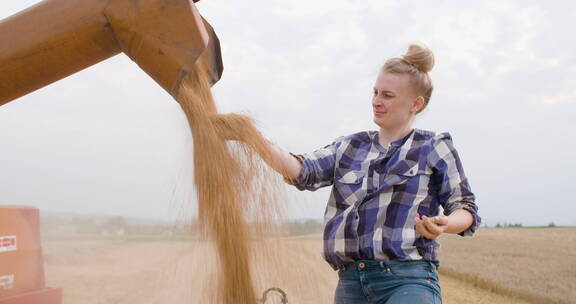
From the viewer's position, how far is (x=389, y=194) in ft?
5.65

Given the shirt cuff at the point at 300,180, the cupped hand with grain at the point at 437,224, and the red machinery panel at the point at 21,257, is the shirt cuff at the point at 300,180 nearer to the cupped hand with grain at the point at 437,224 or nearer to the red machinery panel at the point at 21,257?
the cupped hand with grain at the point at 437,224

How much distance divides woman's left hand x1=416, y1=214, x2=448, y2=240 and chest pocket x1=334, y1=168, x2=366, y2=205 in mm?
288

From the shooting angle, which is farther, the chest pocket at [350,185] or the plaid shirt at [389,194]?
the chest pocket at [350,185]

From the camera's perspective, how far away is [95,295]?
3787mm

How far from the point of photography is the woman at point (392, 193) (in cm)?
162

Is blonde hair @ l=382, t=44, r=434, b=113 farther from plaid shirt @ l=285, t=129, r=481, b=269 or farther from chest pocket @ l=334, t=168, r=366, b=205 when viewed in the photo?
chest pocket @ l=334, t=168, r=366, b=205

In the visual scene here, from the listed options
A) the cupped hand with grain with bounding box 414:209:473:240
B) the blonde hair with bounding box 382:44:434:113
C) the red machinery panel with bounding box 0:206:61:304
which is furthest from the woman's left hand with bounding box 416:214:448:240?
the red machinery panel with bounding box 0:206:61:304

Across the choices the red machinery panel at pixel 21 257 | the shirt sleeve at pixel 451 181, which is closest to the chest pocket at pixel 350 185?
the shirt sleeve at pixel 451 181

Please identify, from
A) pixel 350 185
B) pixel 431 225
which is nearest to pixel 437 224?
pixel 431 225

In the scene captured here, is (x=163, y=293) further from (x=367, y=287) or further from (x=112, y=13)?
(x=112, y=13)

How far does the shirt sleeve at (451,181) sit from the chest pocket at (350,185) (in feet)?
0.83

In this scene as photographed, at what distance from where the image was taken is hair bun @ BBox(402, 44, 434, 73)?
73.2 inches

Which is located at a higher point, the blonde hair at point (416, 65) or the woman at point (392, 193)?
the blonde hair at point (416, 65)

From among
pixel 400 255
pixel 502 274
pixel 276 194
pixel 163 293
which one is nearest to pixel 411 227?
pixel 400 255
